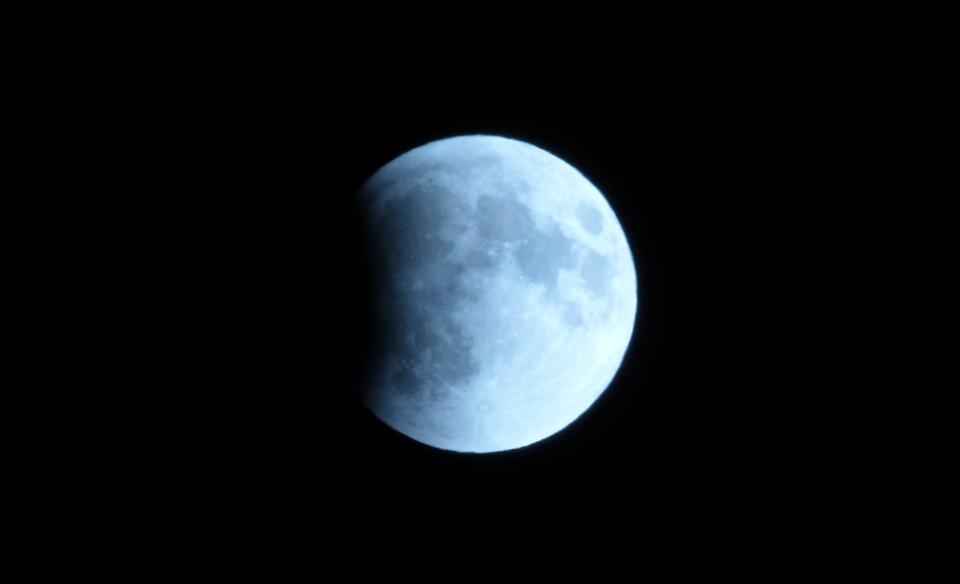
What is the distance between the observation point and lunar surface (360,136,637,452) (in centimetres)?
354

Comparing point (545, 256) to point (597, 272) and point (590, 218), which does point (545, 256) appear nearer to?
point (597, 272)

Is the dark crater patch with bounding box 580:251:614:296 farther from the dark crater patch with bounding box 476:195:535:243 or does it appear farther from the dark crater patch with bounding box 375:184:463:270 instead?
the dark crater patch with bounding box 375:184:463:270

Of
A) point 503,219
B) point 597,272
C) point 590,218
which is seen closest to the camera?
point 503,219

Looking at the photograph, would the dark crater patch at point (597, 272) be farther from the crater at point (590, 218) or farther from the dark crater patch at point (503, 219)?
the dark crater patch at point (503, 219)

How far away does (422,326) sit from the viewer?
3615 millimetres

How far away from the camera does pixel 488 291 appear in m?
3.51

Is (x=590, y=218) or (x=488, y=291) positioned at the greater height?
(x=590, y=218)

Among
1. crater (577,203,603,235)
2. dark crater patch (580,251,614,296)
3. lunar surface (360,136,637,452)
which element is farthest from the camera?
crater (577,203,603,235)

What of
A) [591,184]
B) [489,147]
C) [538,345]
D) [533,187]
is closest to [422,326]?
[538,345]

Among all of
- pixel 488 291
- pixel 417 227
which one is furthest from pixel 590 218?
pixel 417 227

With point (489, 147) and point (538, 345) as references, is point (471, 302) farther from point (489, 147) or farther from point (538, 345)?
point (489, 147)

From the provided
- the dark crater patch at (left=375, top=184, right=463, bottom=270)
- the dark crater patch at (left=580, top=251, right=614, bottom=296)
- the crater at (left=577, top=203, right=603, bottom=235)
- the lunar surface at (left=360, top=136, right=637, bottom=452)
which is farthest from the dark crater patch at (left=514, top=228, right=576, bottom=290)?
the dark crater patch at (left=375, top=184, right=463, bottom=270)

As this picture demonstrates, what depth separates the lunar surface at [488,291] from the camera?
3.54 m

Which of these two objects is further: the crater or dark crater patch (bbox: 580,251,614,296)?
the crater
